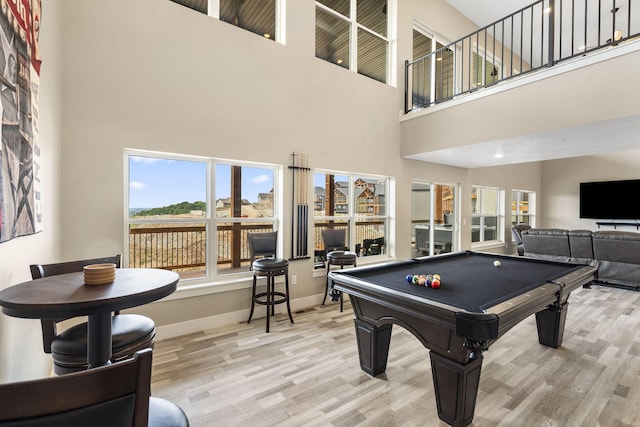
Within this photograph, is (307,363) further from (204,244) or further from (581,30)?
(581,30)

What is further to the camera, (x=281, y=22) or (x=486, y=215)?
(x=486, y=215)

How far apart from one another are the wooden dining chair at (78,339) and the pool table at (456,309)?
4.51 feet

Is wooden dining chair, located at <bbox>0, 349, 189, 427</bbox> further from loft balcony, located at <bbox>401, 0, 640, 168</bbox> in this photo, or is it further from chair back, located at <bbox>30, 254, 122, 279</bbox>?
Result: loft balcony, located at <bbox>401, 0, 640, 168</bbox>

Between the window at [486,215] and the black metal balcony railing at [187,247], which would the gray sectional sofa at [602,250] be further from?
the black metal balcony railing at [187,247]

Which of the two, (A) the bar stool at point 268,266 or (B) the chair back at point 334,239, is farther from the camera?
(B) the chair back at point 334,239

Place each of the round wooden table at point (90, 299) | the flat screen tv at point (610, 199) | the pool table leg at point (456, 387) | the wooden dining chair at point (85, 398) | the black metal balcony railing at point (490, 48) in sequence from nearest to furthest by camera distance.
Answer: the wooden dining chair at point (85, 398) < the round wooden table at point (90, 299) < the pool table leg at point (456, 387) < the black metal balcony railing at point (490, 48) < the flat screen tv at point (610, 199)

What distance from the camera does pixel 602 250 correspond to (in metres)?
5.22

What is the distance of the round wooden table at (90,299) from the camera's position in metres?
1.22

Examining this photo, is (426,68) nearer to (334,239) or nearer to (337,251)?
(334,239)

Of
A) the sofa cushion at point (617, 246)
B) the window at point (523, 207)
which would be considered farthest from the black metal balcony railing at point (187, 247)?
the window at point (523, 207)

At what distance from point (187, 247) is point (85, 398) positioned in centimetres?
329

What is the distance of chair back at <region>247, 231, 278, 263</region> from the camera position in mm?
3732

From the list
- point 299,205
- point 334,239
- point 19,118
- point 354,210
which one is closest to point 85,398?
point 19,118

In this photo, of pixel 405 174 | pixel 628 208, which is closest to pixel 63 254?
pixel 405 174
